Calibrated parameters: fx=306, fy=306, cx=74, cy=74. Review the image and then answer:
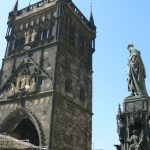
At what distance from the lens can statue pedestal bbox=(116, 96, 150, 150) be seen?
5965 mm

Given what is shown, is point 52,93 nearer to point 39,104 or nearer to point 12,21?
point 39,104

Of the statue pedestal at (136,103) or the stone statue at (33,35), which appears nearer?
the statue pedestal at (136,103)

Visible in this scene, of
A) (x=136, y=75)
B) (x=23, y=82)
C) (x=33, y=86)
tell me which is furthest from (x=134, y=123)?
(x=23, y=82)

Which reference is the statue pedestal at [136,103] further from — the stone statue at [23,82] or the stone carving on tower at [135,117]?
the stone statue at [23,82]

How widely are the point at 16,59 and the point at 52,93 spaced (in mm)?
5725

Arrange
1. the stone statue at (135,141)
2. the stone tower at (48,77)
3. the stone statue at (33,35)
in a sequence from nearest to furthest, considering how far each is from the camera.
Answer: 1. the stone statue at (135,141)
2. the stone tower at (48,77)
3. the stone statue at (33,35)

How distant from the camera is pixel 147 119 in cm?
609

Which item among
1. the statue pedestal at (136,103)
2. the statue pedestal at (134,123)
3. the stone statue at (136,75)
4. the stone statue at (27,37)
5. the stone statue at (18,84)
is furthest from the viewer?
the stone statue at (27,37)

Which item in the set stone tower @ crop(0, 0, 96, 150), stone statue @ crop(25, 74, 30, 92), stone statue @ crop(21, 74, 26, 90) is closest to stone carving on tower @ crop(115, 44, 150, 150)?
stone tower @ crop(0, 0, 96, 150)

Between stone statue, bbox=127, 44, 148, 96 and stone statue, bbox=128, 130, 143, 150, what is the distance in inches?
37.0

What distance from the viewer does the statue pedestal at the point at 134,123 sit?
596cm

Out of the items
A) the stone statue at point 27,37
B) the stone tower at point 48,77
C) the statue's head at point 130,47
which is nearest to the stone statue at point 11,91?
the stone tower at point 48,77

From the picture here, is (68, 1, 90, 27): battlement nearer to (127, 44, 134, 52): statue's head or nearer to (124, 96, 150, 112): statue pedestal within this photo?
(127, 44, 134, 52): statue's head

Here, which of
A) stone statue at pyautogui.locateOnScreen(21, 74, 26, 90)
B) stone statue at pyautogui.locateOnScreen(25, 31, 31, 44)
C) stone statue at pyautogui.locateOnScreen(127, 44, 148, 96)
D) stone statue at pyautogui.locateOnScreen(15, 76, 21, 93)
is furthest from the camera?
stone statue at pyautogui.locateOnScreen(25, 31, 31, 44)
